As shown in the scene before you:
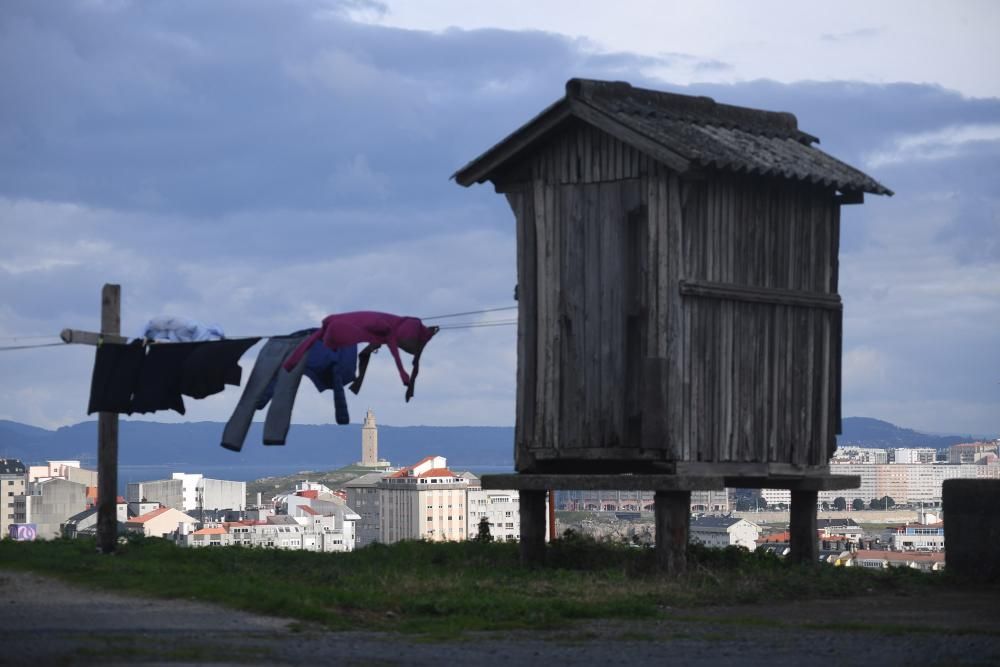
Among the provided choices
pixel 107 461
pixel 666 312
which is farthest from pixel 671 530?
pixel 107 461

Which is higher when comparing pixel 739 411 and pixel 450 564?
pixel 739 411

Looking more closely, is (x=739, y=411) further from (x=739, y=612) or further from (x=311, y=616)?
(x=311, y=616)

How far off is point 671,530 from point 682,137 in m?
4.58

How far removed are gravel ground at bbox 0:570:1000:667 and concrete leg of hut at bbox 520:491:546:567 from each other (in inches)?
166

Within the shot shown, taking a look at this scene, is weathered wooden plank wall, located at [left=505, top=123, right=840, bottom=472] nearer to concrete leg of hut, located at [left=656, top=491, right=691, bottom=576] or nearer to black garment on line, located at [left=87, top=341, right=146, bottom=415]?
concrete leg of hut, located at [left=656, top=491, right=691, bottom=576]

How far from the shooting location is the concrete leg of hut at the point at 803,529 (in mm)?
19703

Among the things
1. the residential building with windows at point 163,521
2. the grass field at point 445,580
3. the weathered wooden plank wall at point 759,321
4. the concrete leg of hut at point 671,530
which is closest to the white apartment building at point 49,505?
the residential building with windows at point 163,521

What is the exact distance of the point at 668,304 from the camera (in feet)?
57.8

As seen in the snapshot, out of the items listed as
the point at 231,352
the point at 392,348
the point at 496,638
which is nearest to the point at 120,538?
the point at 231,352

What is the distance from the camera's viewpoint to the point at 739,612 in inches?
594

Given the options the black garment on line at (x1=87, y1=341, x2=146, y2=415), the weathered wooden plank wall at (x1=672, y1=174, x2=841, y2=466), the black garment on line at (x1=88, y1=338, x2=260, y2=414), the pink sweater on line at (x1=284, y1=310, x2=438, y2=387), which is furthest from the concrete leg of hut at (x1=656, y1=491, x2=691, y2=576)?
the black garment on line at (x1=87, y1=341, x2=146, y2=415)

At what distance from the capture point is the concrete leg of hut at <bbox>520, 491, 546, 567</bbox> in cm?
1920

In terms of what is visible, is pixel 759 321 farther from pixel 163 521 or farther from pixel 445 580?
pixel 163 521

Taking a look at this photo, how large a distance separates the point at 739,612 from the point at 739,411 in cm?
379
